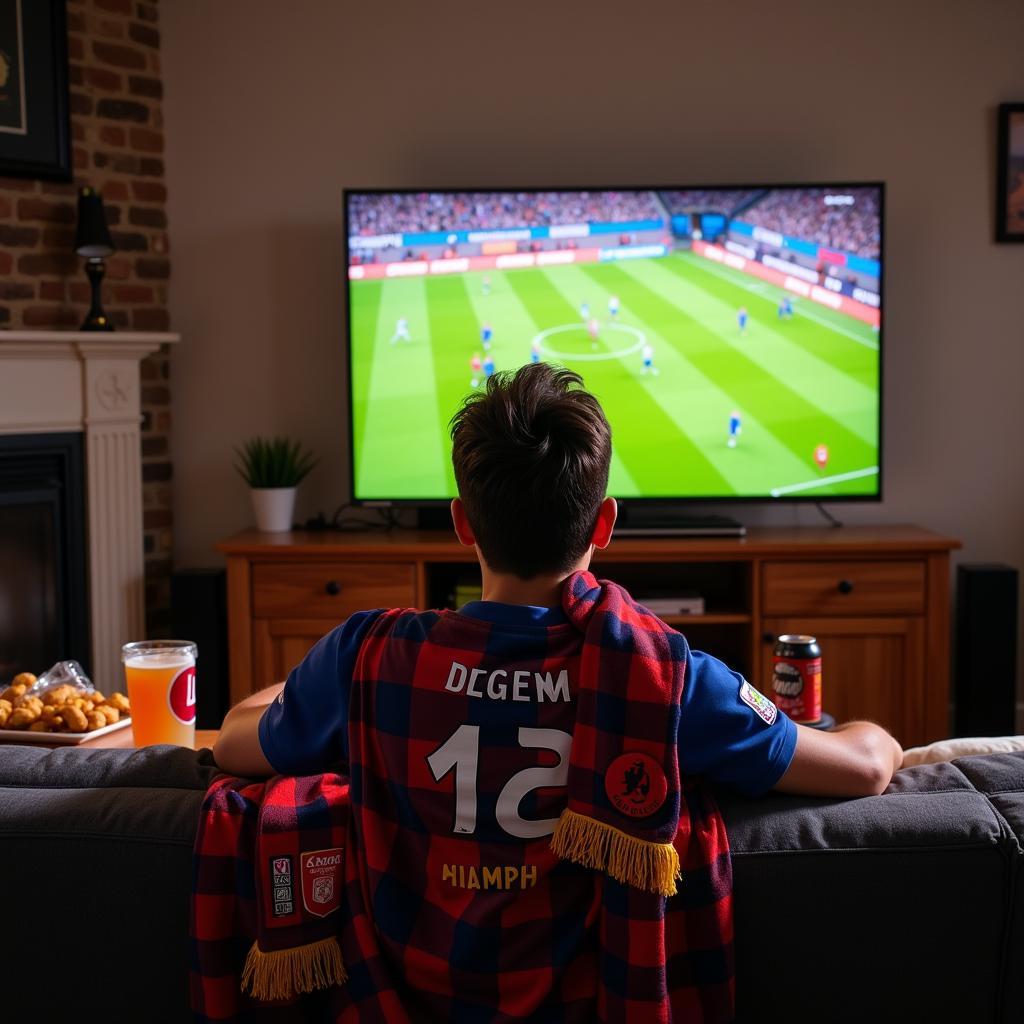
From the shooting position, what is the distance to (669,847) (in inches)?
42.9

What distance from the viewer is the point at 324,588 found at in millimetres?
3637

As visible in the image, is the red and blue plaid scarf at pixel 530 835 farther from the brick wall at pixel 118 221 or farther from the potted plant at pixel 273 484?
the brick wall at pixel 118 221

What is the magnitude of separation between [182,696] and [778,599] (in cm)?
208

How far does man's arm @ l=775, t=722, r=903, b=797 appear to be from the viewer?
1.19 metres

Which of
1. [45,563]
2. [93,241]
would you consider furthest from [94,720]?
[93,241]

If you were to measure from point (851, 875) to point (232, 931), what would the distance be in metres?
0.58

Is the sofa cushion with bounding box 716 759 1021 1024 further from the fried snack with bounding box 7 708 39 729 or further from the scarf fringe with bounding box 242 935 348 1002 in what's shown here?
the fried snack with bounding box 7 708 39 729

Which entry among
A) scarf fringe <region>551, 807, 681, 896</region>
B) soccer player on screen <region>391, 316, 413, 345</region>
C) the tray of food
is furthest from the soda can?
soccer player on screen <region>391, 316, 413, 345</region>

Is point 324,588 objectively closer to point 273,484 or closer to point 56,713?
point 273,484

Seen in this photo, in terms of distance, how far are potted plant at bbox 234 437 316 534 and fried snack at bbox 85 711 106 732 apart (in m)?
1.84

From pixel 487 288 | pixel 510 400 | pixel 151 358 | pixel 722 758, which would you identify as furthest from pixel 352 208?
pixel 722 758

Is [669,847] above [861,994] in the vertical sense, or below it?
above

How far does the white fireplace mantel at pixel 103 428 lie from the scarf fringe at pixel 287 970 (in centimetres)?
273

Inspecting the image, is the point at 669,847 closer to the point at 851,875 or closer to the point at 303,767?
the point at 851,875
